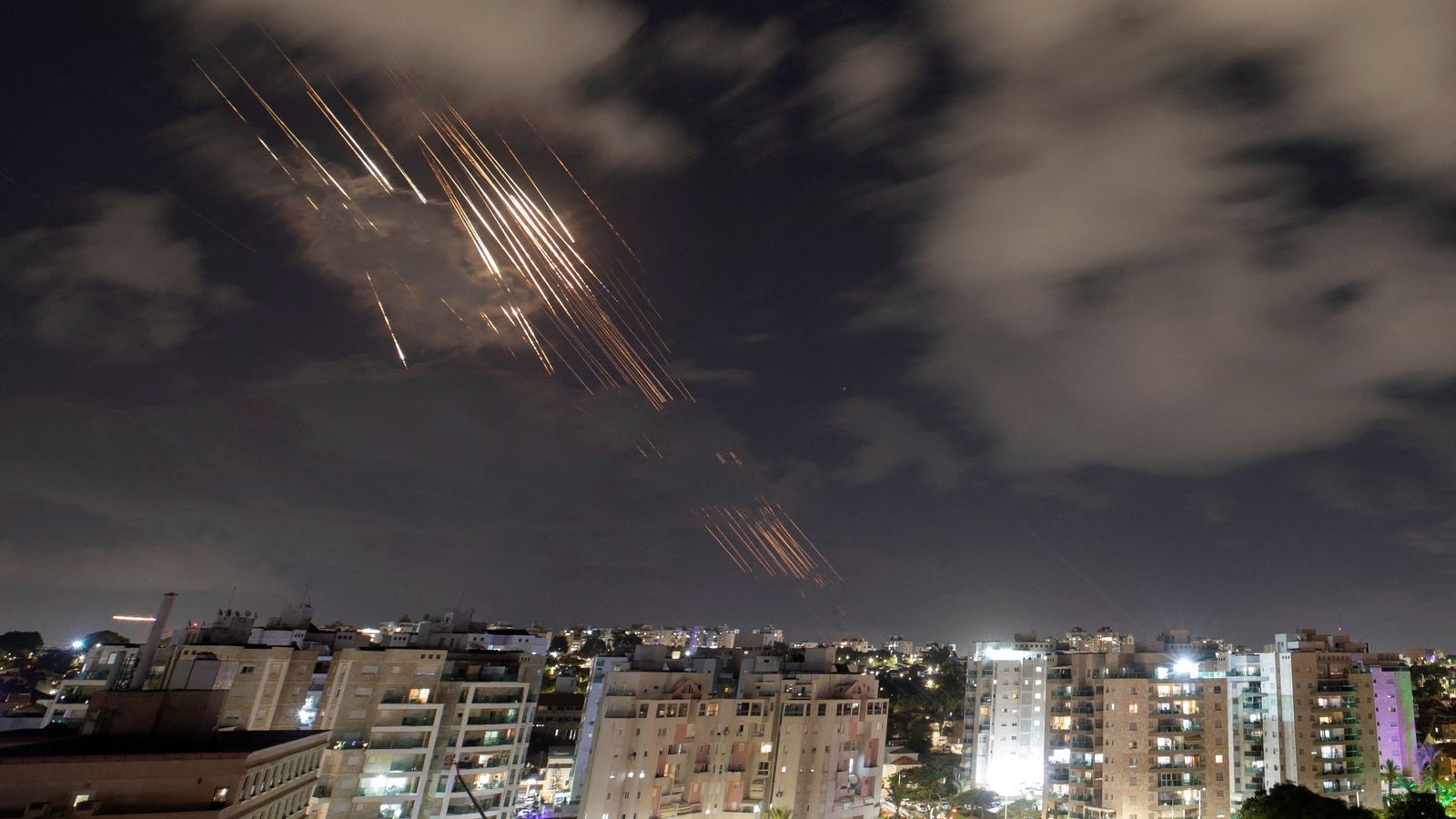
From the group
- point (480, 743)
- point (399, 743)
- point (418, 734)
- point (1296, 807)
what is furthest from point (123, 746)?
point (1296, 807)

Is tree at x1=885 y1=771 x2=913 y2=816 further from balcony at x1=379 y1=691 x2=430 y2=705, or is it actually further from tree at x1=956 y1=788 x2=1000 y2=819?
balcony at x1=379 y1=691 x2=430 y2=705

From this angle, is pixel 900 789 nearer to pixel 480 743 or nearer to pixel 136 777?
pixel 480 743

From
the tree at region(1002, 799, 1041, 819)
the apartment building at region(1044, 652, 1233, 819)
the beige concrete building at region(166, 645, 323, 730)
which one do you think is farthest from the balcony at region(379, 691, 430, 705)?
the apartment building at region(1044, 652, 1233, 819)

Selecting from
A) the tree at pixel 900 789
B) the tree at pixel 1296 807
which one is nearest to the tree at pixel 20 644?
the tree at pixel 900 789

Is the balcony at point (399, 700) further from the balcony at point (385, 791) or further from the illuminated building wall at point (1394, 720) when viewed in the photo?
the illuminated building wall at point (1394, 720)

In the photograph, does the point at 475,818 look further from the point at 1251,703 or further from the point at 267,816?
the point at 1251,703

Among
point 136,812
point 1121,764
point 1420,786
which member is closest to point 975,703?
point 1121,764

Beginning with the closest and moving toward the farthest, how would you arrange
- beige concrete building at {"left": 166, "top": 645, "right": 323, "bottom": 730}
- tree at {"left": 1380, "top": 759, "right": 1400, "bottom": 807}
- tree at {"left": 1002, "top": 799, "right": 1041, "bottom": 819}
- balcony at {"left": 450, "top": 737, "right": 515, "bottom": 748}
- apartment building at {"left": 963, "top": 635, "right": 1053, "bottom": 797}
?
beige concrete building at {"left": 166, "top": 645, "right": 323, "bottom": 730} → balcony at {"left": 450, "top": 737, "right": 515, "bottom": 748} → tree at {"left": 1002, "top": 799, "right": 1041, "bottom": 819} → tree at {"left": 1380, "top": 759, "right": 1400, "bottom": 807} → apartment building at {"left": 963, "top": 635, "right": 1053, "bottom": 797}
